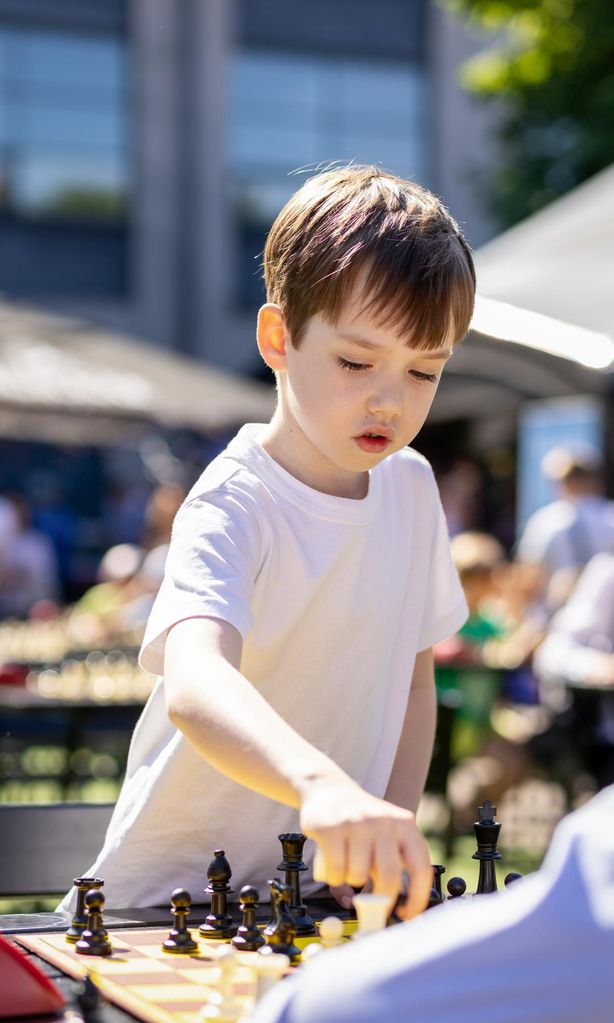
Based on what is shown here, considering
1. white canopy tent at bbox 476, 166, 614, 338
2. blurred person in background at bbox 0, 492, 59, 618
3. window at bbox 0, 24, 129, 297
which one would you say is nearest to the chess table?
white canopy tent at bbox 476, 166, 614, 338

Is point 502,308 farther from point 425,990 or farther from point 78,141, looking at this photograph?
point 78,141

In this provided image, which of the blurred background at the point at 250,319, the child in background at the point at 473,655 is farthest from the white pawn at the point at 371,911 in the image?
the child in background at the point at 473,655

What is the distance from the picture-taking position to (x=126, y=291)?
22469mm

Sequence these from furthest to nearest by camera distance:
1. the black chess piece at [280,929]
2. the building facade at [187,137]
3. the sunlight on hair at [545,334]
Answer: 1. the building facade at [187,137]
2. the sunlight on hair at [545,334]
3. the black chess piece at [280,929]

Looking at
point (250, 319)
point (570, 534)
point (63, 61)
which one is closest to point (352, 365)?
point (570, 534)

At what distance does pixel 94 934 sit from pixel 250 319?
71.5 feet

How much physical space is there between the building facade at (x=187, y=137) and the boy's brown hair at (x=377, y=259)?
19.9m

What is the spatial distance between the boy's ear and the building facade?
65.3ft

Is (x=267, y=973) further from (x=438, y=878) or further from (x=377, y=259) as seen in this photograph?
(x=377, y=259)

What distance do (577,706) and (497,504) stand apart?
1205cm

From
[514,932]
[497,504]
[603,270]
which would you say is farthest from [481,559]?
[497,504]

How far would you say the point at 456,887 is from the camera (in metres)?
1.55

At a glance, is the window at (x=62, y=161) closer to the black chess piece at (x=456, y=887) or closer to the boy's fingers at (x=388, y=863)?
the black chess piece at (x=456, y=887)

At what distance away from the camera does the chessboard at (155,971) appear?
117 cm
